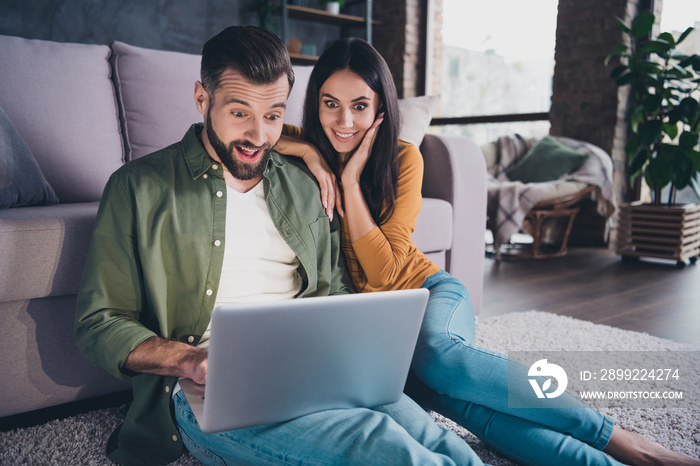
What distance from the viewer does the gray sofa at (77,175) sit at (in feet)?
4.21

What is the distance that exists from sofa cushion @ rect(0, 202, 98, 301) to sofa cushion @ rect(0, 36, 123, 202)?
464 millimetres

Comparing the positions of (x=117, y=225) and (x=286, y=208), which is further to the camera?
(x=286, y=208)

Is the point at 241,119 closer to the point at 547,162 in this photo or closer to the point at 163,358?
the point at 163,358

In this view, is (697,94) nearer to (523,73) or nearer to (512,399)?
(523,73)

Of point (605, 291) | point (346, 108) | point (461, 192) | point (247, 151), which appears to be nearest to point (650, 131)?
point (605, 291)

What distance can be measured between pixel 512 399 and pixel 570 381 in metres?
0.65

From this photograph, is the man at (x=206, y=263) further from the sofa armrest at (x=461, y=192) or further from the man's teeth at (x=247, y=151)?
the sofa armrest at (x=461, y=192)

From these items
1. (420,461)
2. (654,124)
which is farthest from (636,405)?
(654,124)

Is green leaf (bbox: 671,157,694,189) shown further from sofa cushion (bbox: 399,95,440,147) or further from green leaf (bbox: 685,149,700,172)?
sofa cushion (bbox: 399,95,440,147)

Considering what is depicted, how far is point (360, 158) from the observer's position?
1443 millimetres

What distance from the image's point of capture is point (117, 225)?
1035 millimetres

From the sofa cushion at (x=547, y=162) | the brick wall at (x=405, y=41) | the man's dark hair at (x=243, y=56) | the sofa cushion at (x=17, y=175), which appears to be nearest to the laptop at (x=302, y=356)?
the man's dark hair at (x=243, y=56)

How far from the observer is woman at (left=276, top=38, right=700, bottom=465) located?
3.46 feet

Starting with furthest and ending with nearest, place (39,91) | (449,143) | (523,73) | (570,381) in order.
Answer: (523,73) → (449,143) → (39,91) → (570,381)
